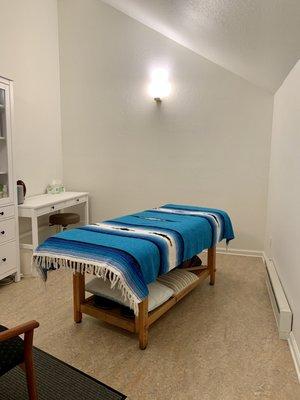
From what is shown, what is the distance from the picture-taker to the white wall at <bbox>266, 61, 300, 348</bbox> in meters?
2.08

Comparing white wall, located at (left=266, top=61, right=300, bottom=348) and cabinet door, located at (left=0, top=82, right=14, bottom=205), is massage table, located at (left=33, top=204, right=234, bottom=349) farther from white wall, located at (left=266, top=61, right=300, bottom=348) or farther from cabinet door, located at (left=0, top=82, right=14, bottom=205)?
cabinet door, located at (left=0, top=82, right=14, bottom=205)

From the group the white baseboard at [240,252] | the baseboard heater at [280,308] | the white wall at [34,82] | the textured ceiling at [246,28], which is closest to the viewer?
the textured ceiling at [246,28]

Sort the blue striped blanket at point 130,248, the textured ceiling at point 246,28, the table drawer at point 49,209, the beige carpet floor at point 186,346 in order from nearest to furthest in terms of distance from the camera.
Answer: the textured ceiling at point 246,28 → the beige carpet floor at point 186,346 → the blue striped blanket at point 130,248 → the table drawer at point 49,209

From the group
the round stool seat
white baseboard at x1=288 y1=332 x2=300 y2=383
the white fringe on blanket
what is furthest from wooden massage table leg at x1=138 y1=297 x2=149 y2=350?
the round stool seat

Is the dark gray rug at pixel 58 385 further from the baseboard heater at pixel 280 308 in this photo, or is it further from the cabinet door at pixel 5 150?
the cabinet door at pixel 5 150

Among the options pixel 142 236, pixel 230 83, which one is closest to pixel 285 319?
pixel 142 236

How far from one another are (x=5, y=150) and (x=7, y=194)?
41 centimetres

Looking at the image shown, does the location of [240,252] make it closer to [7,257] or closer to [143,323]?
[143,323]

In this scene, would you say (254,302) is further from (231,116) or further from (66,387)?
(231,116)

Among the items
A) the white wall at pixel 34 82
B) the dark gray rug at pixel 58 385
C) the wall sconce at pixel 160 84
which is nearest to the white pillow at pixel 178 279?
the dark gray rug at pixel 58 385

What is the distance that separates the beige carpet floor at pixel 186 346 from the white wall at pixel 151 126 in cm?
136

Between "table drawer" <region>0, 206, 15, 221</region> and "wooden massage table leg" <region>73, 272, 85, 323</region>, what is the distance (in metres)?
1.08

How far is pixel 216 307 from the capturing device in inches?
101

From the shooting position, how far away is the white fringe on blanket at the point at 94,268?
1.75 m
